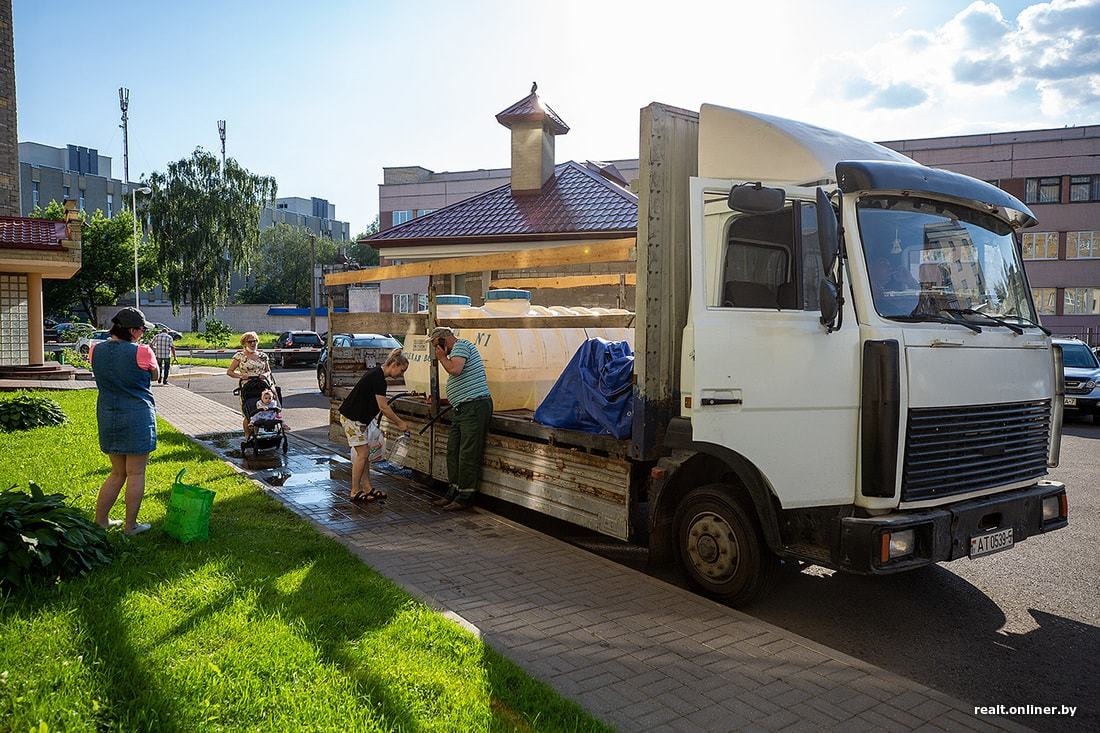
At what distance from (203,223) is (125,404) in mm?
48785

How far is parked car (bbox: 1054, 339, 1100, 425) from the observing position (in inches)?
597

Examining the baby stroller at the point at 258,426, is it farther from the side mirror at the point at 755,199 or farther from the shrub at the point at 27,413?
the side mirror at the point at 755,199

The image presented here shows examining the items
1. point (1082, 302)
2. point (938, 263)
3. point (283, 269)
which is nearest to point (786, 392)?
point (938, 263)

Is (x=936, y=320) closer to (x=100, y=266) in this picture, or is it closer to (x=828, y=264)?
(x=828, y=264)

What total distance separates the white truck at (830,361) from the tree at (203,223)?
166ft

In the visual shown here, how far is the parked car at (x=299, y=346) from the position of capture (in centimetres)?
3188

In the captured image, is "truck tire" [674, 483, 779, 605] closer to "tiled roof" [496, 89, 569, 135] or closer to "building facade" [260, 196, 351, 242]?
"tiled roof" [496, 89, 569, 135]

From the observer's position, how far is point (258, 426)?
10.4 m

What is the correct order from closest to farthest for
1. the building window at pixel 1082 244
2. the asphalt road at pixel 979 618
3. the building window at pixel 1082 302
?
the asphalt road at pixel 979 618 → the building window at pixel 1082 302 → the building window at pixel 1082 244

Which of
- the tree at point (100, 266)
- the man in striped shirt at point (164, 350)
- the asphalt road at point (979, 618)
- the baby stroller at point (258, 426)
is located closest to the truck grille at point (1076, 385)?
the asphalt road at point (979, 618)

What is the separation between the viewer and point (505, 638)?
14.4ft

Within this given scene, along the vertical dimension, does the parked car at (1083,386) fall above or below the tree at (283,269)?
below

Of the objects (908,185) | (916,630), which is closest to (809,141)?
(908,185)

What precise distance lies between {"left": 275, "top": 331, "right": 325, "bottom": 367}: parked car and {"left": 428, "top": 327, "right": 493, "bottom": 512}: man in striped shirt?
85.1ft
